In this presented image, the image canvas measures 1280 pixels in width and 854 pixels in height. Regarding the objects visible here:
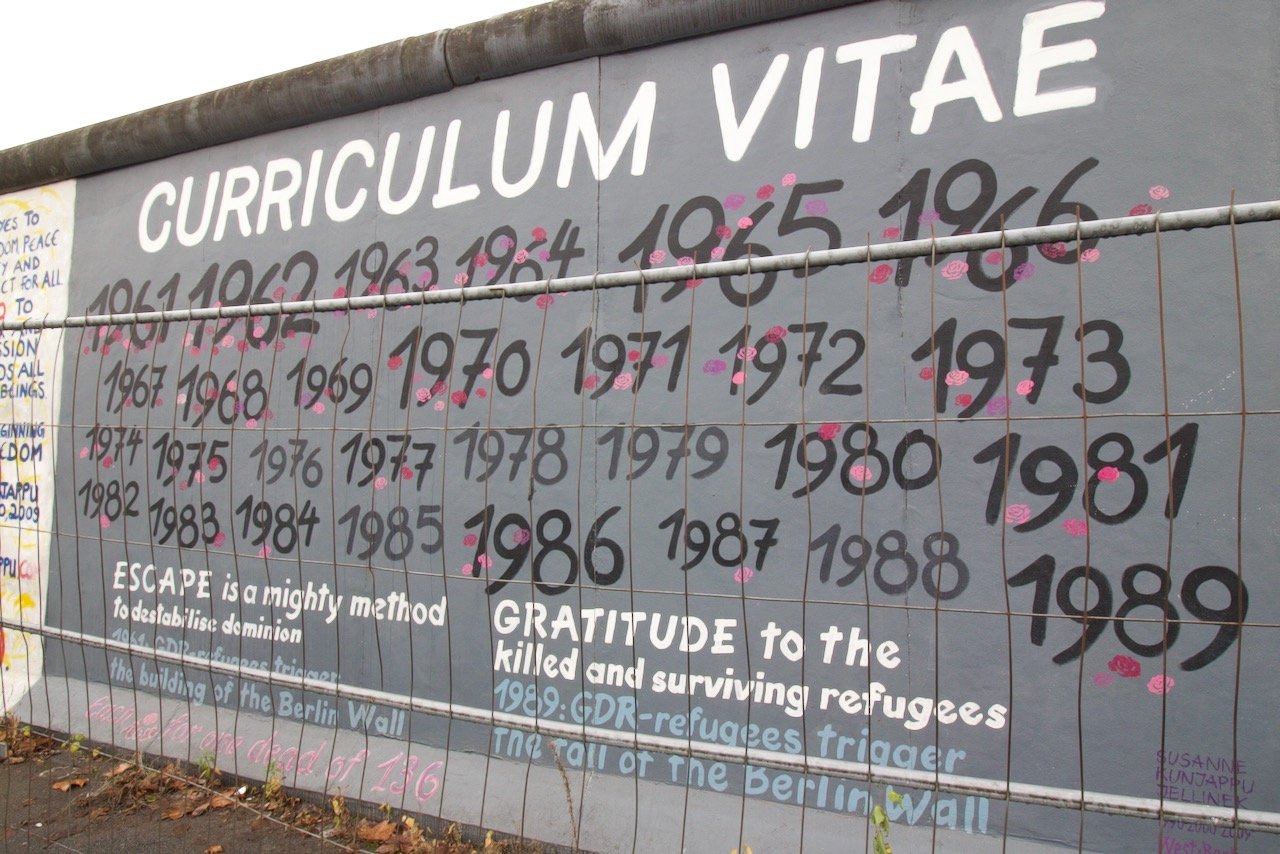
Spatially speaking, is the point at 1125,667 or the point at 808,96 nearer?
the point at 1125,667

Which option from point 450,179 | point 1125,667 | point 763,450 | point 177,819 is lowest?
point 177,819

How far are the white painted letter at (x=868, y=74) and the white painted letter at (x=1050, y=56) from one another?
46 cm

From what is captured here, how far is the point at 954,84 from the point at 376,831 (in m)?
3.69

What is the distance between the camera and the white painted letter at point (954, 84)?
11.3ft

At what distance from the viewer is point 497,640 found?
13.7 ft

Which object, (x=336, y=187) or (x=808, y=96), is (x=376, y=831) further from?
(x=808, y=96)

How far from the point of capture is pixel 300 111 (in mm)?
5234

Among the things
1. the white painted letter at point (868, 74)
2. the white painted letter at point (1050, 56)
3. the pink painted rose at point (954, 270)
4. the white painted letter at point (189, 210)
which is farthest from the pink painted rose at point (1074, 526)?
the white painted letter at point (189, 210)

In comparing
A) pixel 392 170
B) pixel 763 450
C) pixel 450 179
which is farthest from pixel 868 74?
pixel 392 170

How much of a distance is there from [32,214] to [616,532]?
5252mm

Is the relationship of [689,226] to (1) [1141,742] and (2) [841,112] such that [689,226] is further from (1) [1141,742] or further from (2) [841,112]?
(1) [1141,742]

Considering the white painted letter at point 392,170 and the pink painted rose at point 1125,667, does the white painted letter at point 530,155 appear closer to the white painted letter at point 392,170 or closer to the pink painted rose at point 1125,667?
the white painted letter at point 392,170

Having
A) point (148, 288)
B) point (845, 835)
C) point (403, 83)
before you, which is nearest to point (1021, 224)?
point (845, 835)

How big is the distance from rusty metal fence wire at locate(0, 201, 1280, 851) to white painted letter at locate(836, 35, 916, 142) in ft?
1.80
